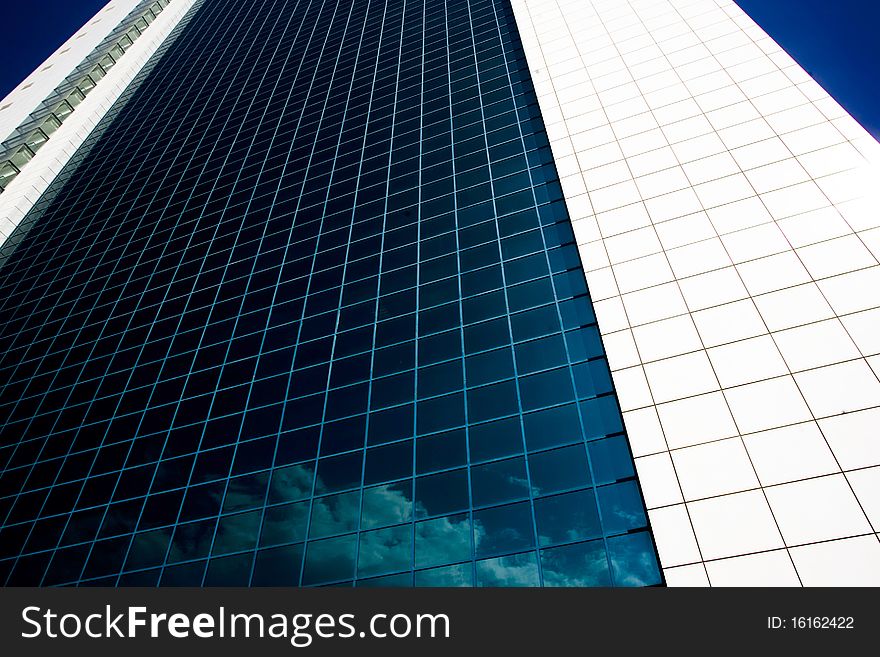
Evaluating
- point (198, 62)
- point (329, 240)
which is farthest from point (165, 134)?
point (329, 240)

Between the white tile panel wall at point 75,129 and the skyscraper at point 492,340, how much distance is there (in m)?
8.71

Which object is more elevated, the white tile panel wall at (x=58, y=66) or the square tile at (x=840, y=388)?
the white tile panel wall at (x=58, y=66)

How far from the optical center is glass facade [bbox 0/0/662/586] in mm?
16266

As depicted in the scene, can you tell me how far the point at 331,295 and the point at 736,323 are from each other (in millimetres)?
16468

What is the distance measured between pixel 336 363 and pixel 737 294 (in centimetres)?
1448

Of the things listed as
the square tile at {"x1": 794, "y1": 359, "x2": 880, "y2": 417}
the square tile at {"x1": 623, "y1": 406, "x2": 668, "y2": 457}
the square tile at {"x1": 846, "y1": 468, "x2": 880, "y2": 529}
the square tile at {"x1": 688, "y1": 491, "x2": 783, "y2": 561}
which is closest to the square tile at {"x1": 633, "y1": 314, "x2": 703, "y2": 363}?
the square tile at {"x1": 623, "y1": 406, "x2": 668, "y2": 457}

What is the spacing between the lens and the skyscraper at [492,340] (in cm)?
1436

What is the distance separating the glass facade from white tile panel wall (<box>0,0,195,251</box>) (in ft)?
15.2

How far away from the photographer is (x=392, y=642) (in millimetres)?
10055

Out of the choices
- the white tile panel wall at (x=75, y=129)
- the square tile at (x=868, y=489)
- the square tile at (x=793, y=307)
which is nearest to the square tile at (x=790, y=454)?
the square tile at (x=868, y=489)

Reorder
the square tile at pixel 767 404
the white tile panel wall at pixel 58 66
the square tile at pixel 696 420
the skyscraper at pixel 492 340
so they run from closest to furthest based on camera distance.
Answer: the square tile at pixel 767 404 < the skyscraper at pixel 492 340 < the square tile at pixel 696 420 < the white tile panel wall at pixel 58 66

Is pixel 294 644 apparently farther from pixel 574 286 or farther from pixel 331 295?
pixel 331 295

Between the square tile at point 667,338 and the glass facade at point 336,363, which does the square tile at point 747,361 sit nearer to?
the square tile at point 667,338

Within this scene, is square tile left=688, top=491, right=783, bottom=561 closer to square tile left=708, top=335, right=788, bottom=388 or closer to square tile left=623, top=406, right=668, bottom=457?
square tile left=623, top=406, right=668, bottom=457
